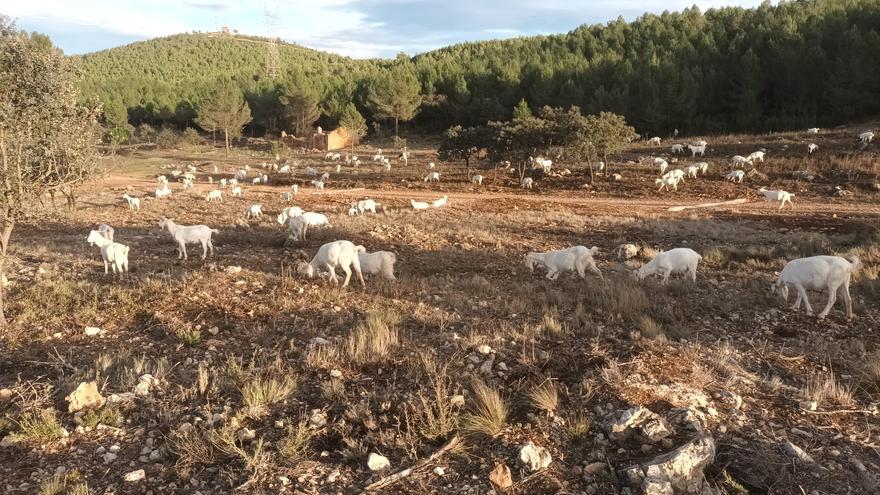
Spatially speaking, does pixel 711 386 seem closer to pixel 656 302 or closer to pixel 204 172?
pixel 656 302

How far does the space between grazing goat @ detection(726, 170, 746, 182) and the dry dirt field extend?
2004 centimetres

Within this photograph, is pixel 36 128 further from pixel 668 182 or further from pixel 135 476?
pixel 668 182

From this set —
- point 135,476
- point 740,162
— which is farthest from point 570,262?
point 740,162

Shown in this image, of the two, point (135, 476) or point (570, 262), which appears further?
point (570, 262)

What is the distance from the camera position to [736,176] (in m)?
32.5

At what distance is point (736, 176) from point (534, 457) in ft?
107

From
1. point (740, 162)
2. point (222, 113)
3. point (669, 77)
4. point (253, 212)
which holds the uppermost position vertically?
point (669, 77)

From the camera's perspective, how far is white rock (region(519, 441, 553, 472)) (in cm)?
467

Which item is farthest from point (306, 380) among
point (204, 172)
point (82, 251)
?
point (204, 172)

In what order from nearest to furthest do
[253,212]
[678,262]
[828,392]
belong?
[828,392]
[678,262]
[253,212]

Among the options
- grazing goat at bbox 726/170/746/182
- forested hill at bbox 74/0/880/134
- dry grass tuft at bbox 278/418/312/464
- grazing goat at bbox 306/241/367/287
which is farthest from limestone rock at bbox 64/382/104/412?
forested hill at bbox 74/0/880/134

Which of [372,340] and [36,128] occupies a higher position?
[36,128]

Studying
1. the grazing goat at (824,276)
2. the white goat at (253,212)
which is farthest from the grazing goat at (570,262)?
the white goat at (253,212)

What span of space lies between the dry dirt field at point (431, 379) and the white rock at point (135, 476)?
0.11 ft
